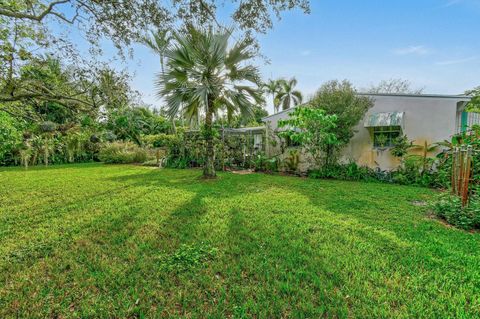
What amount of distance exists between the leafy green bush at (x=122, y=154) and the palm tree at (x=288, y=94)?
18.9 m

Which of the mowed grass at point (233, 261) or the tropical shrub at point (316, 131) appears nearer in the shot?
the mowed grass at point (233, 261)

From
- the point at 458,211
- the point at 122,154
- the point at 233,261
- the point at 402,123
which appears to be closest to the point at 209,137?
the point at 233,261

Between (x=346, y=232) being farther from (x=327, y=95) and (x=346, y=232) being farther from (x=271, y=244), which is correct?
(x=327, y=95)

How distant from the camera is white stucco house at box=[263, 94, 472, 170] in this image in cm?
815

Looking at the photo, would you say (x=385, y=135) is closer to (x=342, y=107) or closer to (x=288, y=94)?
(x=342, y=107)

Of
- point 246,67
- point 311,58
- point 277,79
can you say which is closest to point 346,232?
point 246,67

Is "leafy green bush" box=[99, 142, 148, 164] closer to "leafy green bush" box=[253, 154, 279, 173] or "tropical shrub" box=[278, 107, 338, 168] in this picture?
"leafy green bush" box=[253, 154, 279, 173]

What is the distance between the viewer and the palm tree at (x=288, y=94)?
2858cm

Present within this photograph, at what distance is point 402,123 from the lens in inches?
349

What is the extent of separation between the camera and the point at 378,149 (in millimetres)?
9594

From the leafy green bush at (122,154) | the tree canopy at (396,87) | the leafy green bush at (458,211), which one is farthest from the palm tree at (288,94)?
the leafy green bush at (458,211)

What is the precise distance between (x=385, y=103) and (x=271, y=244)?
8.90 metres

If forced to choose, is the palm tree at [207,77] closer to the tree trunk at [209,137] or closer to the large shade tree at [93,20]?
the tree trunk at [209,137]

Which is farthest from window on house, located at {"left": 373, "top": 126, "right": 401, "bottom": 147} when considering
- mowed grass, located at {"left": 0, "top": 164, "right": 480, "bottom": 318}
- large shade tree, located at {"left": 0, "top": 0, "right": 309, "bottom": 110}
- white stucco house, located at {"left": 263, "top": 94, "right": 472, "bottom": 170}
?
large shade tree, located at {"left": 0, "top": 0, "right": 309, "bottom": 110}
